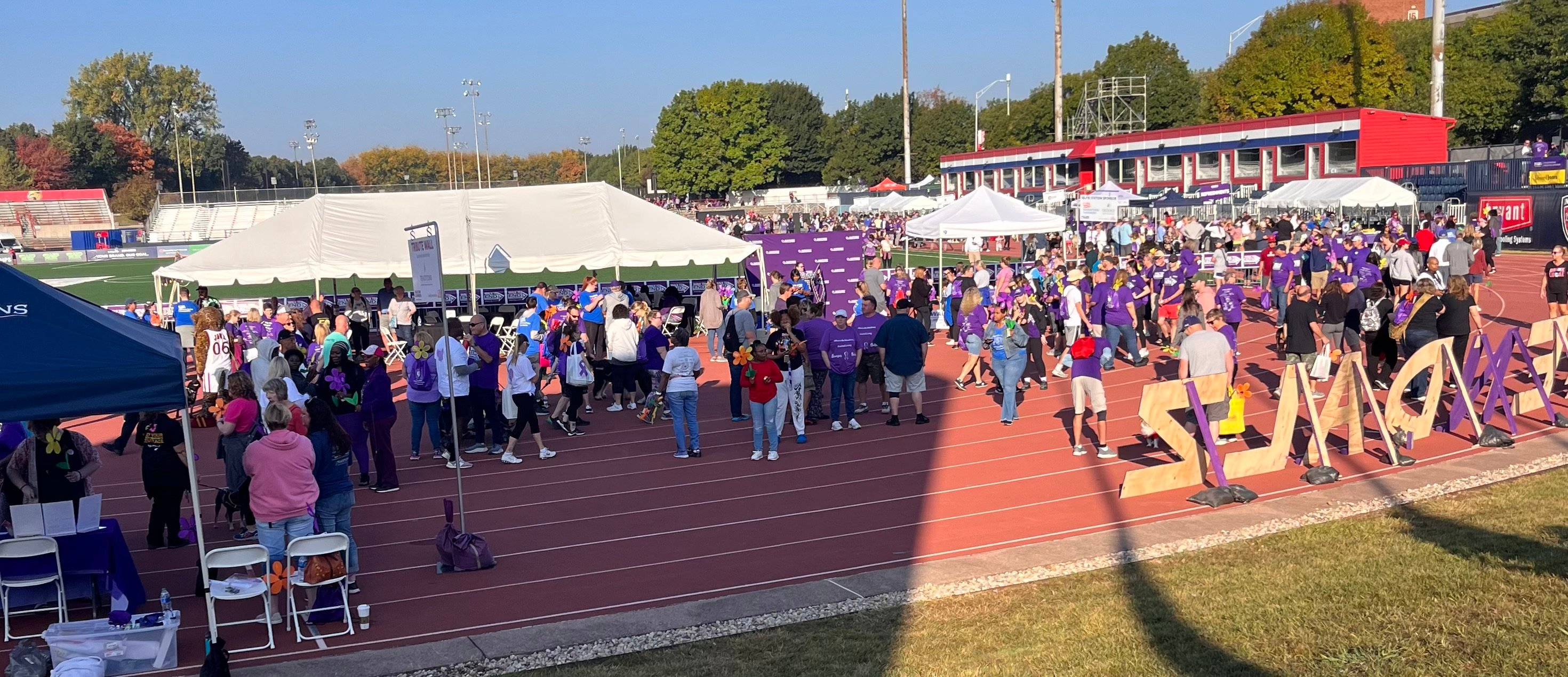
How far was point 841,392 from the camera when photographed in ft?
48.0

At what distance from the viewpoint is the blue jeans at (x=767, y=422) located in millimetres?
12789

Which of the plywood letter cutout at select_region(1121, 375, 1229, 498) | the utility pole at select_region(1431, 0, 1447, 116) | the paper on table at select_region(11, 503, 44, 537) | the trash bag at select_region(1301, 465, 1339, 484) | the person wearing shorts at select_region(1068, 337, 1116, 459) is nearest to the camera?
the paper on table at select_region(11, 503, 44, 537)

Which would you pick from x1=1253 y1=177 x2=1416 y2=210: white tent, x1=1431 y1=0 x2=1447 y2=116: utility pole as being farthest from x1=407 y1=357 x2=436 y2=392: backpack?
x1=1431 y1=0 x2=1447 y2=116: utility pole

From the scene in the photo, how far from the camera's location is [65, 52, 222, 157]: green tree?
385ft

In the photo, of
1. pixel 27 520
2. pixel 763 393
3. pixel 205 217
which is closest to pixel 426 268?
pixel 27 520

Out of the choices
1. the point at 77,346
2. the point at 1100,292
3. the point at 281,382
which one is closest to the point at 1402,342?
the point at 1100,292

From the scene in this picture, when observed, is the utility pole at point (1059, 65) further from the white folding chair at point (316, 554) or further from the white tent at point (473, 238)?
the white folding chair at point (316, 554)

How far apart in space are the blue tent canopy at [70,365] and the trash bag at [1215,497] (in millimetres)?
8122

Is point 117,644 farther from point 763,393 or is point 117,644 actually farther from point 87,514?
point 763,393

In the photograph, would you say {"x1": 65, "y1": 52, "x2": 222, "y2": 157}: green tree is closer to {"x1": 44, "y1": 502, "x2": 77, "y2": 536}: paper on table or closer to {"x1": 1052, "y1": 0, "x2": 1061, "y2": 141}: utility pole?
{"x1": 1052, "y1": 0, "x2": 1061, "y2": 141}: utility pole

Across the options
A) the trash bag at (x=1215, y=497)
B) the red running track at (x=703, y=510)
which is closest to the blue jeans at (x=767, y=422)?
the red running track at (x=703, y=510)

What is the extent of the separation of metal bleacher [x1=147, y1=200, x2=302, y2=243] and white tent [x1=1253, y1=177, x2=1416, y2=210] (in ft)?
208

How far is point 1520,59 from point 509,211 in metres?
53.5

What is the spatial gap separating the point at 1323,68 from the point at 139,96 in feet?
361
